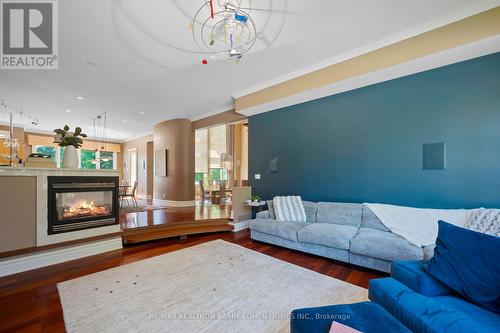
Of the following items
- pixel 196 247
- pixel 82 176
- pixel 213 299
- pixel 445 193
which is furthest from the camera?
pixel 196 247

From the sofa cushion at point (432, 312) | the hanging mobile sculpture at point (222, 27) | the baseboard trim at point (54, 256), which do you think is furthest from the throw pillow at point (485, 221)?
the baseboard trim at point (54, 256)

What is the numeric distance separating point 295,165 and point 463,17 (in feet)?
10.1

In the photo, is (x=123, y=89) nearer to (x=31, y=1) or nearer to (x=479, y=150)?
(x=31, y=1)

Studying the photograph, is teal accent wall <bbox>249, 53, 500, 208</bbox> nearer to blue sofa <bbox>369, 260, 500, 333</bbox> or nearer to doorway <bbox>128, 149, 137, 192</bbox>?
blue sofa <bbox>369, 260, 500, 333</bbox>

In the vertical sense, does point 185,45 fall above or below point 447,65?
above

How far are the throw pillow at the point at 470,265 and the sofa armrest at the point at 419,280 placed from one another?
0.05 m

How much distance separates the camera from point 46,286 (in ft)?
7.57

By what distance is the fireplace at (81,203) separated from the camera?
293 cm

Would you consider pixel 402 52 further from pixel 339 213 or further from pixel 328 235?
pixel 328 235

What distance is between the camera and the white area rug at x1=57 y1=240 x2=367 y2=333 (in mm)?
1706

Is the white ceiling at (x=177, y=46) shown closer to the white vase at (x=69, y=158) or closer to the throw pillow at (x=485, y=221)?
the white vase at (x=69, y=158)

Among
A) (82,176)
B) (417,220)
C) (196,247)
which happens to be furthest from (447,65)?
(82,176)

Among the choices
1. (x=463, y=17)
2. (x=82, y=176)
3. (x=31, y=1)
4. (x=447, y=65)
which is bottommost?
(x=82, y=176)
